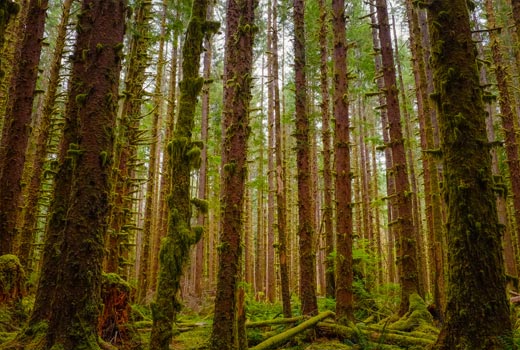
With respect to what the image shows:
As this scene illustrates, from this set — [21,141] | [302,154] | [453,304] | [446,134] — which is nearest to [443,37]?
[446,134]

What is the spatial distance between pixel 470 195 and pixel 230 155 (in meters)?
3.74

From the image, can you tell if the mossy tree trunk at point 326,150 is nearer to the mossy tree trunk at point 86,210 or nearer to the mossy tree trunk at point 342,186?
the mossy tree trunk at point 342,186

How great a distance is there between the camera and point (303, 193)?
9.90m

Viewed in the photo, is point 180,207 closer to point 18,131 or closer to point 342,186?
point 342,186

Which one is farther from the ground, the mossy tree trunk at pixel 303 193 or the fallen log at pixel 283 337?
the mossy tree trunk at pixel 303 193

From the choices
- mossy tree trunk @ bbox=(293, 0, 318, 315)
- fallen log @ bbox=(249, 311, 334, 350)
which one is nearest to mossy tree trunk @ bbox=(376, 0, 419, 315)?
mossy tree trunk @ bbox=(293, 0, 318, 315)

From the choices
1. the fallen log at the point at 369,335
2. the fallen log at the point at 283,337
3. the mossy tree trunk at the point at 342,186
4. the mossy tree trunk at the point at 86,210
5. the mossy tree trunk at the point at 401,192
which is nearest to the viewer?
the mossy tree trunk at the point at 86,210

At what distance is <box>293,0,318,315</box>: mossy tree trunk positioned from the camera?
9.48 m

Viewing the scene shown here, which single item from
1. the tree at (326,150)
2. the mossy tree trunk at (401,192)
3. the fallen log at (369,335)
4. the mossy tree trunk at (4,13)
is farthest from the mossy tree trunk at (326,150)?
the mossy tree trunk at (4,13)

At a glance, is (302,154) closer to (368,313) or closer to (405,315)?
(405,315)

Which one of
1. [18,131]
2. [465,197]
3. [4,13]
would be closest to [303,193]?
[465,197]

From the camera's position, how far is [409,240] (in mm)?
9664

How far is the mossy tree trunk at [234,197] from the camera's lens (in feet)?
19.7

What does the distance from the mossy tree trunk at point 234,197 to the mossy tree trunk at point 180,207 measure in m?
1.44
